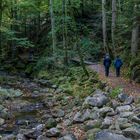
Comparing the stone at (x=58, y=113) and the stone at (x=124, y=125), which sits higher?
the stone at (x=124, y=125)

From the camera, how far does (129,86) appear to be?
59.5 ft

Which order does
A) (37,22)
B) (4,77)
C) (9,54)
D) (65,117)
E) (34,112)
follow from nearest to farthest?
1. (65,117)
2. (34,112)
3. (4,77)
4. (9,54)
5. (37,22)

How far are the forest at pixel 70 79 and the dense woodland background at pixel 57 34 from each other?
0.07 metres

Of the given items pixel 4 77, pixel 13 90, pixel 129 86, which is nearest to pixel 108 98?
pixel 129 86

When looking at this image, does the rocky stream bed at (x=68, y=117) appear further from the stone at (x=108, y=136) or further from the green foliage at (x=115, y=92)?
the green foliage at (x=115, y=92)

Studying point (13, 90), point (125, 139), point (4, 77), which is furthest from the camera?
point (4, 77)

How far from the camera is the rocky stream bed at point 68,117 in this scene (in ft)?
42.3

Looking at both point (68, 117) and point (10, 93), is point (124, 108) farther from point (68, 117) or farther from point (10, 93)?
point (10, 93)

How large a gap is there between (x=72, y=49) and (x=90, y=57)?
71.5 inches

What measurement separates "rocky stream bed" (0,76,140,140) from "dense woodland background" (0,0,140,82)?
6661 mm

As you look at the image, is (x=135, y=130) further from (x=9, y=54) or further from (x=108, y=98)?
(x=9, y=54)

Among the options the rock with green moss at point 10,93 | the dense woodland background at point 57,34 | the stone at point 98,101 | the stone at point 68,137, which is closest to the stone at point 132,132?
the stone at point 68,137

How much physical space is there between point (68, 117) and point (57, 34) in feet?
65.8

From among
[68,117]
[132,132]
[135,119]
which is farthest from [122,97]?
[132,132]
